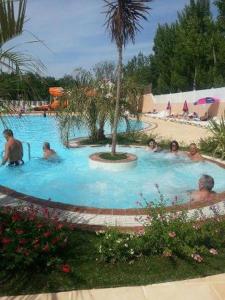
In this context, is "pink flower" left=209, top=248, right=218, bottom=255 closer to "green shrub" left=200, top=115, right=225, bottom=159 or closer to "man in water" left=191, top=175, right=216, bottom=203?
"man in water" left=191, top=175, right=216, bottom=203

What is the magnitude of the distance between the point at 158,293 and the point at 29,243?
1644 millimetres

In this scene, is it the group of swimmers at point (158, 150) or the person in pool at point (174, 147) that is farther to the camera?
the person in pool at point (174, 147)

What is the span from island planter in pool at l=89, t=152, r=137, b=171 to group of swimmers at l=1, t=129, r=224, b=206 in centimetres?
206

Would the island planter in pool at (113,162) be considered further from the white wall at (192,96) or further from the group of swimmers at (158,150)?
the white wall at (192,96)

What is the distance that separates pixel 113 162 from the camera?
11844 mm

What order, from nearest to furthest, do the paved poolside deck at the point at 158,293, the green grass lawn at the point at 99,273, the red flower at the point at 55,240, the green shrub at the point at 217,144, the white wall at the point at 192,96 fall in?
the paved poolside deck at the point at 158,293
the green grass lawn at the point at 99,273
the red flower at the point at 55,240
the green shrub at the point at 217,144
the white wall at the point at 192,96

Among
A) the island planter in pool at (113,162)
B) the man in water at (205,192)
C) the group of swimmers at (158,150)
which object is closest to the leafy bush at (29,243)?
the group of swimmers at (158,150)

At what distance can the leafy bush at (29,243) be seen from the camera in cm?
441

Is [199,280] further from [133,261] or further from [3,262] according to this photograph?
[3,262]

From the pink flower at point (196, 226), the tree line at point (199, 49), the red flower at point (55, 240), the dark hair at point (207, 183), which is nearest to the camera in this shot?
the red flower at point (55, 240)

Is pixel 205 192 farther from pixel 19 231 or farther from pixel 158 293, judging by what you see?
pixel 19 231

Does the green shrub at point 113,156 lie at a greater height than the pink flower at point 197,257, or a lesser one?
lesser

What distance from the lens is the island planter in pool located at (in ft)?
39.1

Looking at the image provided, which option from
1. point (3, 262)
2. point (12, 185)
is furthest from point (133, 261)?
point (12, 185)
